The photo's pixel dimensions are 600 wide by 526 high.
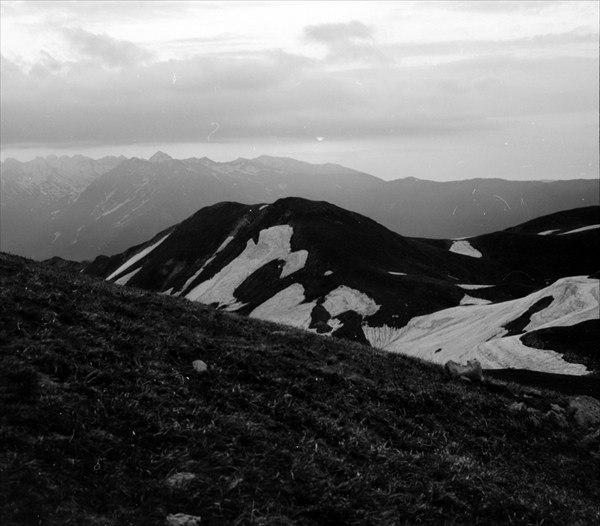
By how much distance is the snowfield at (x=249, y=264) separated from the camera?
131188 mm

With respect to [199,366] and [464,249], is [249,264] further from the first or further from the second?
[199,366]

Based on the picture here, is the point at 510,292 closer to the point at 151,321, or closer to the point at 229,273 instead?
the point at 229,273

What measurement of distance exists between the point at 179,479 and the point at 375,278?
109115 millimetres

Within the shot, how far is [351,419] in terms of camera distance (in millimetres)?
18156

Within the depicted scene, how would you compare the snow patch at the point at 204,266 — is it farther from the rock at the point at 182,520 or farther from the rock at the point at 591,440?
the rock at the point at 182,520

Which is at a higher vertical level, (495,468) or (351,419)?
(351,419)

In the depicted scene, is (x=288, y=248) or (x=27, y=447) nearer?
(x=27, y=447)

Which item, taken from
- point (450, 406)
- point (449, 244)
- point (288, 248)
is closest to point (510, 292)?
point (288, 248)

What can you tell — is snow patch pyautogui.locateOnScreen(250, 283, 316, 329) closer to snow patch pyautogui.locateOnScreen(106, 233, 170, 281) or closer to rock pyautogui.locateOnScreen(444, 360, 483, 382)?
snow patch pyautogui.locateOnScreen(106, 233, 170, 281)

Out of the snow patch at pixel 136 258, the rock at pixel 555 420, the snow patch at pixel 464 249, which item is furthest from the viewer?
the snow patch at pixel 464 249

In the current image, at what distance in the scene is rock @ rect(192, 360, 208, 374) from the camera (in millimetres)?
18109

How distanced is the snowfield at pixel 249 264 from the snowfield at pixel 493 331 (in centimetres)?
3503

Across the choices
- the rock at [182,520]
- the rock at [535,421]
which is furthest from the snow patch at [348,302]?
the rock at [182,520]

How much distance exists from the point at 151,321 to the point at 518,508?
1272 cm
